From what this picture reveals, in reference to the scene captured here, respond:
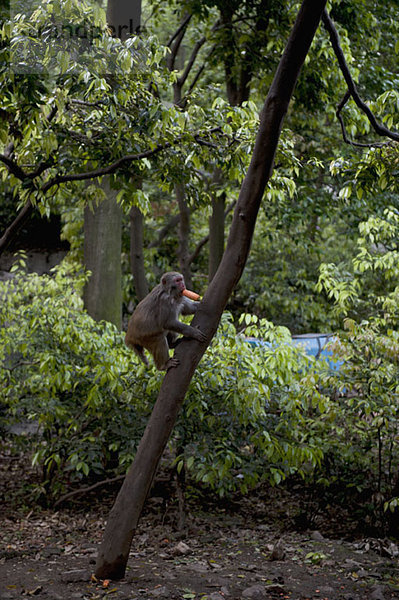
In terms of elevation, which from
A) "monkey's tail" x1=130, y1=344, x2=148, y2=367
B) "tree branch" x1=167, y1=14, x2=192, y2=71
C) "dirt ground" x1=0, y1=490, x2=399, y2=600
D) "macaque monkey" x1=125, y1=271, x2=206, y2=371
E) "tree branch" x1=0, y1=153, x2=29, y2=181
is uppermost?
"tree branch" x1=167, y1=14, x2=192, y2=71

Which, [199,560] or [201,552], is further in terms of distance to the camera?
[201,552]

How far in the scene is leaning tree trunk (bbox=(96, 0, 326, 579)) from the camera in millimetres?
4086

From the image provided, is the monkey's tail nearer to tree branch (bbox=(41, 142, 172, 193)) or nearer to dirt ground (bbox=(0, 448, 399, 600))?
tree branch (bbox=(41, 142, 172, 193))

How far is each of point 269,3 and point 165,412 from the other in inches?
272

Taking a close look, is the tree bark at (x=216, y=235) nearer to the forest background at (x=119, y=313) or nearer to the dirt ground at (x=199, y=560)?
the forest background at (x=119, y=313)

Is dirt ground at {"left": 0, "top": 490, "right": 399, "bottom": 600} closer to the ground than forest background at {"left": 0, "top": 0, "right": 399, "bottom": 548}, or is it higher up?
closer to the ground

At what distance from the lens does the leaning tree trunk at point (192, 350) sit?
4.09 meters

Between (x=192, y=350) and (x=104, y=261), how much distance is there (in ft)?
15.4

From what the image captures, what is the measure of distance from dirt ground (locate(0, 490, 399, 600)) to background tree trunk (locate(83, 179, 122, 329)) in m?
2.73

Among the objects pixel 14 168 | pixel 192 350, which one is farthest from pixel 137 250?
pixel 192 350

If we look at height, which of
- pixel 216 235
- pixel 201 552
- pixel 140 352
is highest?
pixel 216 235

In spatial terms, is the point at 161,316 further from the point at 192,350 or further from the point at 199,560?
the point at 199,560

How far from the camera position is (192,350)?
14.0 ft

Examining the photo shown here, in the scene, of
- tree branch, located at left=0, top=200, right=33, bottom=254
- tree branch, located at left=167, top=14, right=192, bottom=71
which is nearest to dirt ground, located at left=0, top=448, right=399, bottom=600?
tree branch, located at left=0, top=200, right=33, bottom=254
